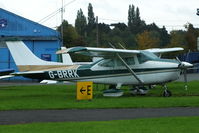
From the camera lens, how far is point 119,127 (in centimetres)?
1029

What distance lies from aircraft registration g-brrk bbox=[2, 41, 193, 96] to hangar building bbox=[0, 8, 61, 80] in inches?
780

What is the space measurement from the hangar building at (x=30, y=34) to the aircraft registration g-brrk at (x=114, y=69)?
780 inches

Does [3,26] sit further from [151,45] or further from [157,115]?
[151,45]

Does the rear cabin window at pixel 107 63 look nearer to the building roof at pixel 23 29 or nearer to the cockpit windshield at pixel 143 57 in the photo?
the cockpit windshield at pixel 143 57

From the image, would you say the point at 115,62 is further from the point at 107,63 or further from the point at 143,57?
the point at 143,57

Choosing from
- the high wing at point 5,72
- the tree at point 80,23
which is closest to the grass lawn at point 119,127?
the high wing at point 5,72

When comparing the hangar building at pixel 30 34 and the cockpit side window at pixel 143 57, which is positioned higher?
the hangar building at pixel 30 34

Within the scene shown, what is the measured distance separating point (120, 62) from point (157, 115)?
886 cm

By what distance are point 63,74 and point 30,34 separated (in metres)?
21.1

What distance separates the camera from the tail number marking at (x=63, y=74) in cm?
2210

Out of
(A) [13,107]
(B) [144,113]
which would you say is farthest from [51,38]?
(B) [144,113]

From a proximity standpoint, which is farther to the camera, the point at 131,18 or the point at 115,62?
the point at 131,18

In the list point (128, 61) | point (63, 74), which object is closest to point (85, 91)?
point (128, 61)

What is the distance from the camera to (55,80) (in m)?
22.6
